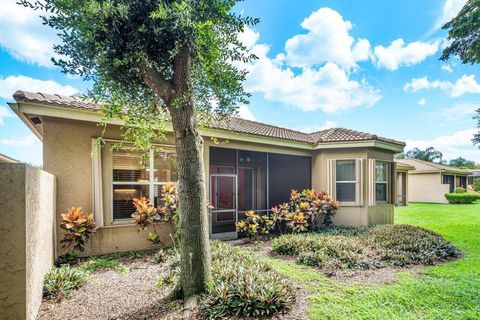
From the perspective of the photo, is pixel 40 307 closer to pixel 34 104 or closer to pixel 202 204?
pixel 202 204

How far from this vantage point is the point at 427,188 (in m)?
27.6

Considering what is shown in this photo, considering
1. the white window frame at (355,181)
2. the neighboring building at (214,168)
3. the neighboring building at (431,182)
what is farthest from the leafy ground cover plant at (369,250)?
the neighboring building at (431,182)

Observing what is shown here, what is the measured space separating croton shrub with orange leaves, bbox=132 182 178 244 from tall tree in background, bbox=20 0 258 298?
2.85 m

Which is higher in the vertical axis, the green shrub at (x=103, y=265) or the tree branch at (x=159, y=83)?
the tree branch at (x=159, y=83)

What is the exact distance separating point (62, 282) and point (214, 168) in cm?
884

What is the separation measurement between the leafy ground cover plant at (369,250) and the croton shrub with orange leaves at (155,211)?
124 inches

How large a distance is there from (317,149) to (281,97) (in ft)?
37.9

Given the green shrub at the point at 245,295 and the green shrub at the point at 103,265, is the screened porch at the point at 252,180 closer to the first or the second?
the green shrub at the point at 103,265

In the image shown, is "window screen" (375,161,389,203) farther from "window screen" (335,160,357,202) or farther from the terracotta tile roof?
"window screen" (335,160,357,202)

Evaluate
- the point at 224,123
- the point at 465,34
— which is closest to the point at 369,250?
the point at 224,123

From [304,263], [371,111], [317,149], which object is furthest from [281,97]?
[304,263]

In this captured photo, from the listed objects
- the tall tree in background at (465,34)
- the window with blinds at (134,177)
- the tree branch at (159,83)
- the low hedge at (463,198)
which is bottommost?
the low hedge at (463,198)

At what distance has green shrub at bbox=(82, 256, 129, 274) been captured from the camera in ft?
20.0

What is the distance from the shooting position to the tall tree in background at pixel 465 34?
35.6ft
